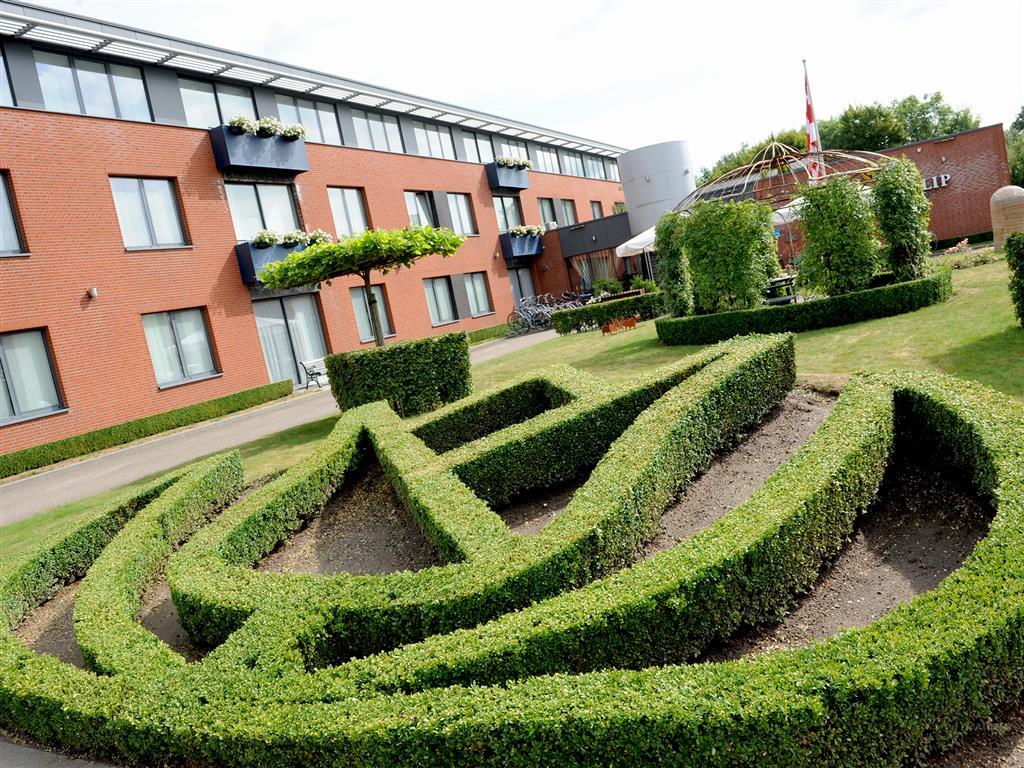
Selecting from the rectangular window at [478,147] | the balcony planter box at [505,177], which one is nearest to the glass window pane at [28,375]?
the balcony planter box at [505,177]

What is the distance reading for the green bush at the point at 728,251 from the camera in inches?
572

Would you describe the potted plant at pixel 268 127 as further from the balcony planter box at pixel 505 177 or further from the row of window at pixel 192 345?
the balcony planter box at pixel 505 177

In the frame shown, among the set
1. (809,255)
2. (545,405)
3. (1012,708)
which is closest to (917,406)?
(1012,708)

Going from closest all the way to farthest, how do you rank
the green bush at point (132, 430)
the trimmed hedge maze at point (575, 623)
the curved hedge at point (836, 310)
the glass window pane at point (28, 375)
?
1. the trimmed hedge maze at point (575, 623)
2. the curved hedge at point (836, 310)
3. the green bush at point (132, 430)
4. the glass window pane at point (28, 375)

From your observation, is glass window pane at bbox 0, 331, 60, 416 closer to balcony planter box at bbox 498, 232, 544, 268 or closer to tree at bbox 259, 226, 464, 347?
tree at bbox 259, 226, 464, 347

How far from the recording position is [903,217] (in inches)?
552

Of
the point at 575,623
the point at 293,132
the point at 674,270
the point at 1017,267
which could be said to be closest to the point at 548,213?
the point at 293,132

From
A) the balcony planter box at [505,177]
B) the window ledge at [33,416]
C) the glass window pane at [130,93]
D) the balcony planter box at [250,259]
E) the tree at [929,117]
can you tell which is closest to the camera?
the window ledge at [33,416]

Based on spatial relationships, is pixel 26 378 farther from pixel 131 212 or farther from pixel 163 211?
pixel 163 211

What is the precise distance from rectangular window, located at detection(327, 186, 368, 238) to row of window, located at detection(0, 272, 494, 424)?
229 centimetres

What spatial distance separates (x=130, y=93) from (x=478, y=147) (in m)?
17.2

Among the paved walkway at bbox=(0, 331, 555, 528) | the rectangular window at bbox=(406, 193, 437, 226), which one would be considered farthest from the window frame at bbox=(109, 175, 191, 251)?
the rectangular window at bbox=(406, 193, 437, 226)

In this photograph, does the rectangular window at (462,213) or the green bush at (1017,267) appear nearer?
the green bush at (1017,267)

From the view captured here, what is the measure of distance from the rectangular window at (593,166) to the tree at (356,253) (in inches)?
1347
